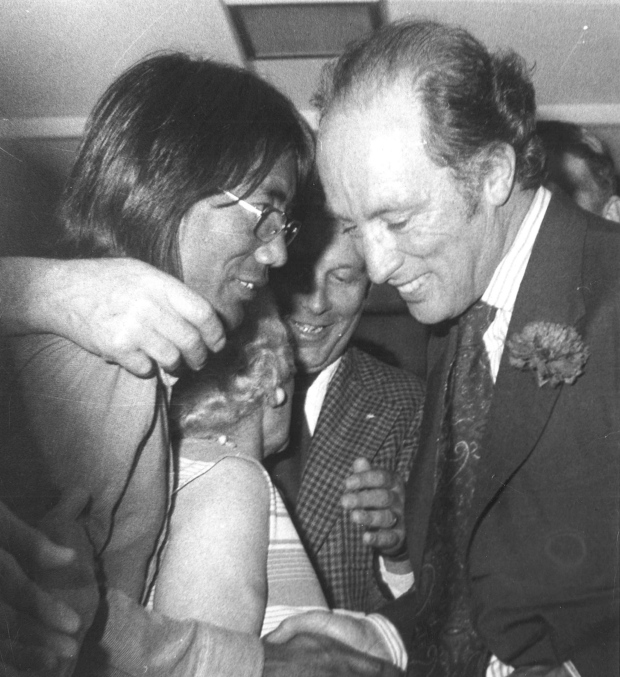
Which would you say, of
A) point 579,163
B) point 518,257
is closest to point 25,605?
point 518,257

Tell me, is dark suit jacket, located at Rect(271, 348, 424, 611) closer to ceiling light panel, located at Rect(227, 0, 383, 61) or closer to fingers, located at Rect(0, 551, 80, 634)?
fingers, located at Rect(0, 551, 80, 634)

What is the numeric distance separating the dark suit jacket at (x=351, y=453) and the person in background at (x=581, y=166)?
44cm

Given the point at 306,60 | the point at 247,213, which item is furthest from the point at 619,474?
the point at 306,60

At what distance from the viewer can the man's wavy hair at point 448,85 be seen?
97 centimetres

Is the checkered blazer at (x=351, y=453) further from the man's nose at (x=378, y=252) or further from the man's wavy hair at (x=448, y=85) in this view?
the man's wavy hair at (x=448, y=85)

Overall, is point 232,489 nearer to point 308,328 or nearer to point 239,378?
A: point 239,378

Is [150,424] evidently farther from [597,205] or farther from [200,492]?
[597,205]

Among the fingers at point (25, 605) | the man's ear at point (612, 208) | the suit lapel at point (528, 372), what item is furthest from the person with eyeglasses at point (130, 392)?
the man's ear at point (612, 208)

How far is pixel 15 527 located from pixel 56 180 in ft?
1.61

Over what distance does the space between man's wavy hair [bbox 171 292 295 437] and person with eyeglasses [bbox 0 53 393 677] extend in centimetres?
5

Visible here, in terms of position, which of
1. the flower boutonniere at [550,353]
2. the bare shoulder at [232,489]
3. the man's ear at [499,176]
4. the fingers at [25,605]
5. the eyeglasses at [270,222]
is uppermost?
the man's ear at [499,176]

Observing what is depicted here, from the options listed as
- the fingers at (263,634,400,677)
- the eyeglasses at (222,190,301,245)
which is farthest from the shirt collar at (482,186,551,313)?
the fingers at (263,634,400,677)

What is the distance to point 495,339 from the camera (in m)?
1.09

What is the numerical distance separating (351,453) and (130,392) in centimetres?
41
